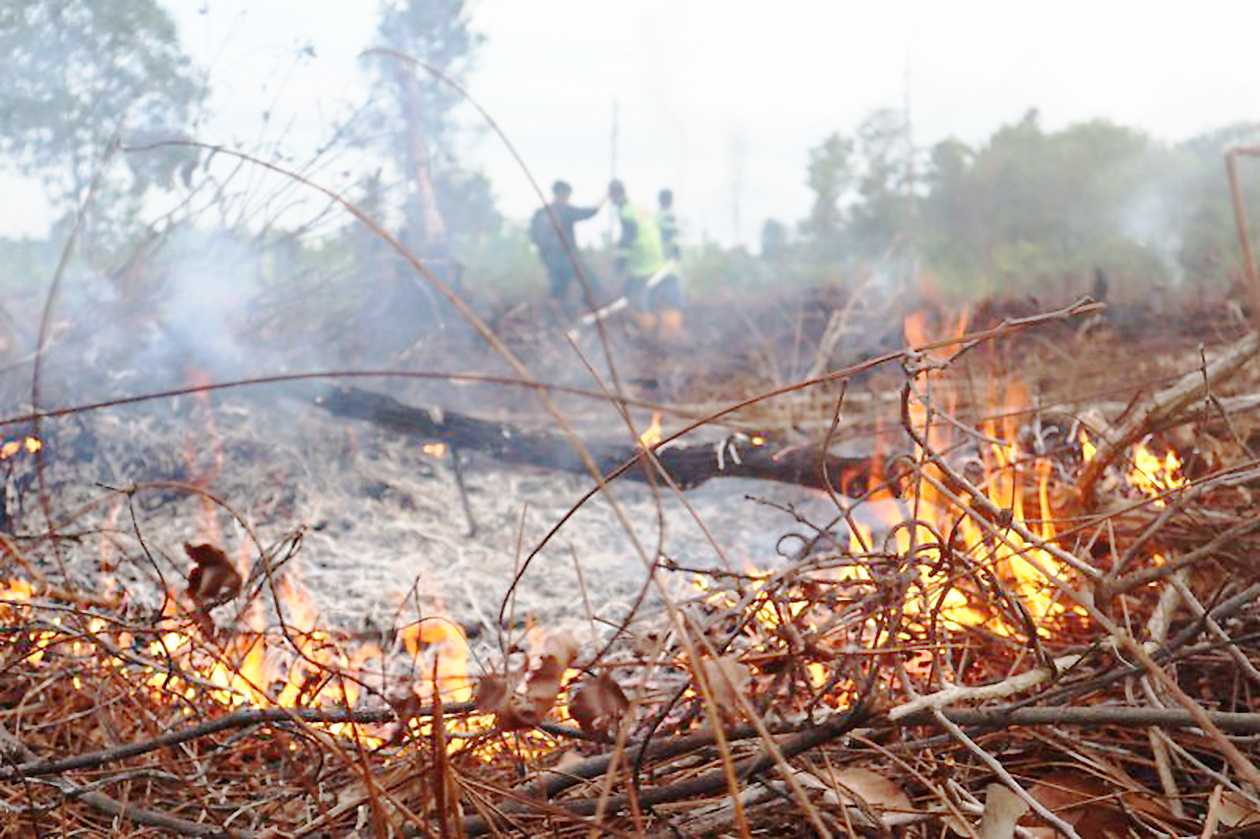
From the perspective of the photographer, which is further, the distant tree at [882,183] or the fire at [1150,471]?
the distant tree at [882,183]

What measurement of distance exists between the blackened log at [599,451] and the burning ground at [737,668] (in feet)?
0.28

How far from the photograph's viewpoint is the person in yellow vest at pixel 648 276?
1105 centimetres

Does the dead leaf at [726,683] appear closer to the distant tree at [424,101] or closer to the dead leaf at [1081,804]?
the dead leaf at [1081,804]

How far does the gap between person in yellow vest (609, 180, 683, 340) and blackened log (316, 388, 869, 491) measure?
21.1ft

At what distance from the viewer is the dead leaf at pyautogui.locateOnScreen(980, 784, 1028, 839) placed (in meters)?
1.08

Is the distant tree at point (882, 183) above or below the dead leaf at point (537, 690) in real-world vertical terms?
above

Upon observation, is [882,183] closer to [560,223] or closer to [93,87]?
[560,223]

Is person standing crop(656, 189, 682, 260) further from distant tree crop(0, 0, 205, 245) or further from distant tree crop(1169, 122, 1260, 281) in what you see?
distant tree crop(1169, 122, 1260, 281)

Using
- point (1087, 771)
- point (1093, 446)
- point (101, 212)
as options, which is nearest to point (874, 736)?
point (1087, 771)

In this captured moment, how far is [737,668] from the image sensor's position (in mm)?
909

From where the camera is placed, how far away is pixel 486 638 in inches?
119

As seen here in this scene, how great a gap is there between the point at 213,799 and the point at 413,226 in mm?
8819

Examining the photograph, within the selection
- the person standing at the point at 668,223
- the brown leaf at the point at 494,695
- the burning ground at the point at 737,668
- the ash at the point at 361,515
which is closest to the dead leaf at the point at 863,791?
the burning ground at the point at 737,668

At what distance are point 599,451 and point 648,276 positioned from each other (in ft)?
23.0
